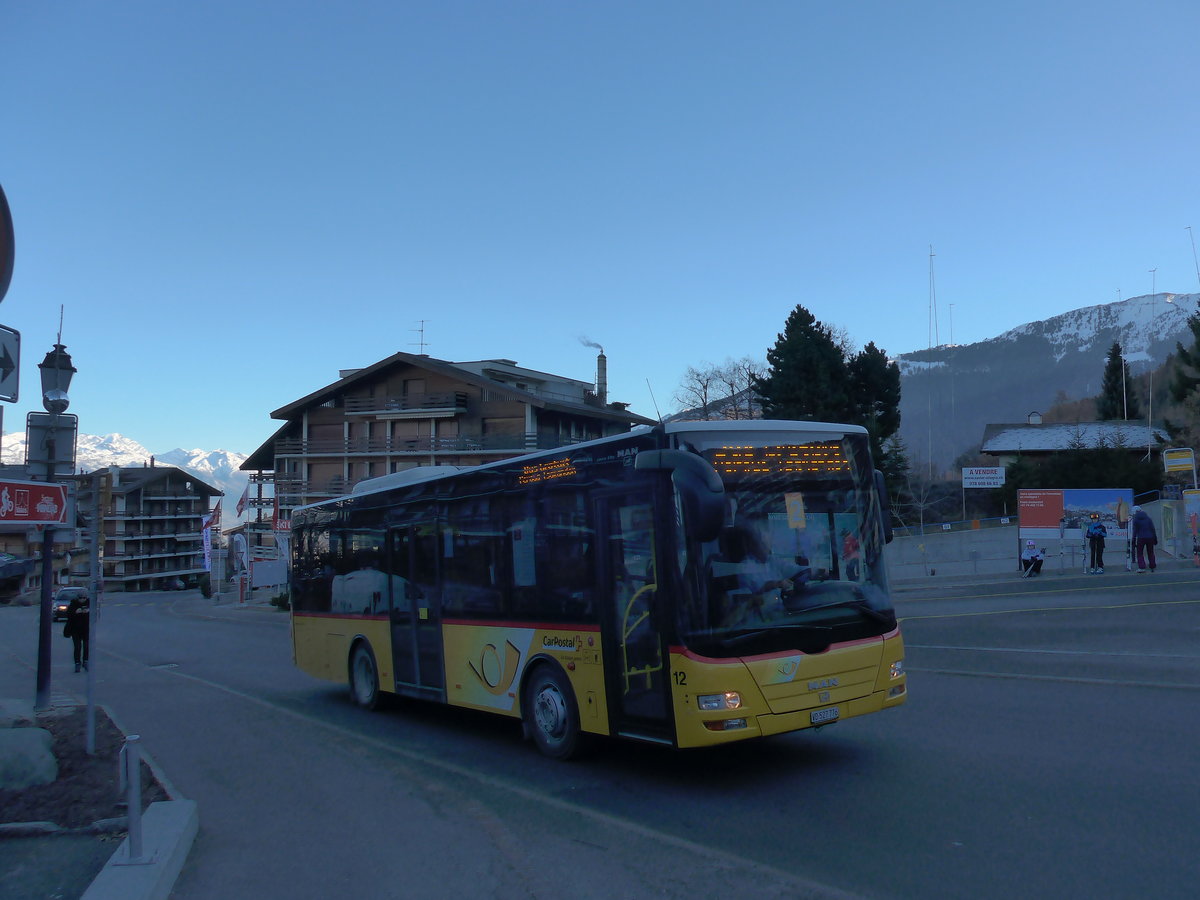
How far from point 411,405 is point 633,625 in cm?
5557

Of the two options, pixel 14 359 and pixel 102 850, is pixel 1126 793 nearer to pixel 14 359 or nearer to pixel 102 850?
pixel 102 850

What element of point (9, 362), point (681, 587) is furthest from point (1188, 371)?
A: point (9, 362)

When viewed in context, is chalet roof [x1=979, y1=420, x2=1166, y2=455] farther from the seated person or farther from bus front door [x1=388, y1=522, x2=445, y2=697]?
the seated person

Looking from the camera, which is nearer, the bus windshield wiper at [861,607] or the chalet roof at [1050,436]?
the bus windshield wiper at [861,607]

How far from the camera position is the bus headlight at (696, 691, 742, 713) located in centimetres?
718

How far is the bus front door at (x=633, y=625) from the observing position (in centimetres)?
762

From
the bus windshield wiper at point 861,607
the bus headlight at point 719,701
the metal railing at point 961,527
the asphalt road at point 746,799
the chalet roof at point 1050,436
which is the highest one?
the chalet roof at point 1050,436

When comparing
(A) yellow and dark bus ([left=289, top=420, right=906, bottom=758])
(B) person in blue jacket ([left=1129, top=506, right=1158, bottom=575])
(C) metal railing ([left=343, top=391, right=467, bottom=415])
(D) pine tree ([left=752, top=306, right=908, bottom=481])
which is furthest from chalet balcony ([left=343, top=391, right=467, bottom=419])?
(A) yellow and dark bus ([left=289, top=420, right=906, bottom=758])

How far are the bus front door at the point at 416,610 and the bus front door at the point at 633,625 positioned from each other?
349cm

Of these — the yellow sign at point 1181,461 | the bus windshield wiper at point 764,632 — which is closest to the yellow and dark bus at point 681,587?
the bus windshield wiper at point 764,632

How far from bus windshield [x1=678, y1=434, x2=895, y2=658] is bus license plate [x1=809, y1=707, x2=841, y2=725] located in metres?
0.48

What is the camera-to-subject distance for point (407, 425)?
6216cm

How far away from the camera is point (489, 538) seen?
1006 centimetres

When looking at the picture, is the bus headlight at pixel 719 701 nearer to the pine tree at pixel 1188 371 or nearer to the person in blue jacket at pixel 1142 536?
the person in blue jacket at pixel 1142 536
